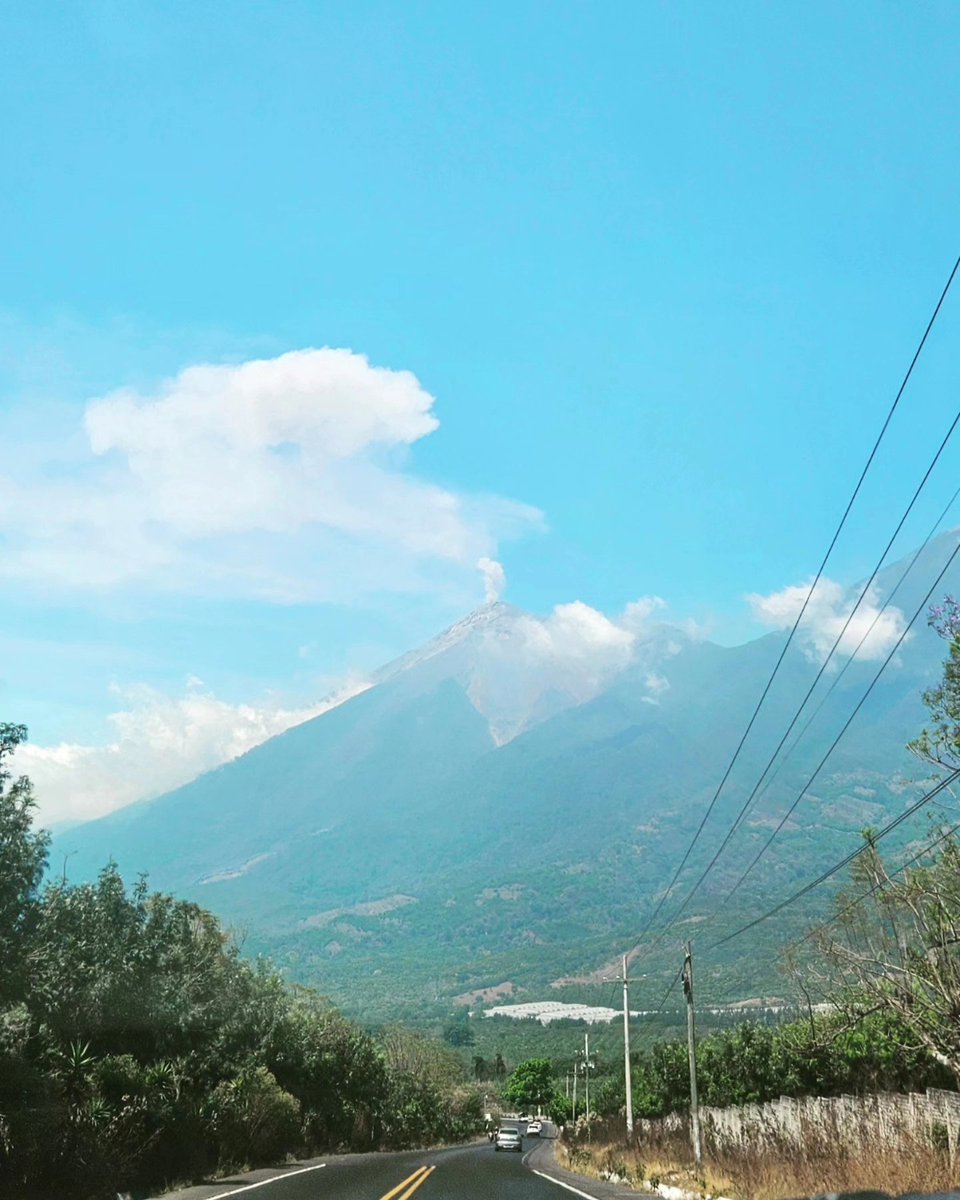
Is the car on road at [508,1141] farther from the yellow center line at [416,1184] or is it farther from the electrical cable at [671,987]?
the yellow center line at [416,1184]

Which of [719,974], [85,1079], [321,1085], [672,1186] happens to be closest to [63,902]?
[85,1079]

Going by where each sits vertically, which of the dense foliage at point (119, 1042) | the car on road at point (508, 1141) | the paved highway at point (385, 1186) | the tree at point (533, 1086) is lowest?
the tree at point (533, 1086)

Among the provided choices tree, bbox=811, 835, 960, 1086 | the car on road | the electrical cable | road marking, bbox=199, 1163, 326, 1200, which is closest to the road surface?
road marking, bbox=199, 1163, 326, 1200

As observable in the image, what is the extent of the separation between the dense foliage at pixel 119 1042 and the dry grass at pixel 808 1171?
40.2 ft

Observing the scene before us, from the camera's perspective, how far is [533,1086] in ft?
582

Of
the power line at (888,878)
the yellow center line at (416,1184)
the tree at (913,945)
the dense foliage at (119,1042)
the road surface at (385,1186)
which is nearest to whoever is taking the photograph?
the dense foliage at (119,1042)

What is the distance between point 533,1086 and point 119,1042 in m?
168

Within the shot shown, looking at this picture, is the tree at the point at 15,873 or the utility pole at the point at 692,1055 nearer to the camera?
the tree at the point at 15,873

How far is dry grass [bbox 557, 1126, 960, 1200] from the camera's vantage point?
18.1 m

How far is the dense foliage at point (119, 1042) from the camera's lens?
19422 mm

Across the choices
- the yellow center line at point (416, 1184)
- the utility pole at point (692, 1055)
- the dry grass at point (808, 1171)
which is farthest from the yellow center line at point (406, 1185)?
the utility pole at point (692, 1055)

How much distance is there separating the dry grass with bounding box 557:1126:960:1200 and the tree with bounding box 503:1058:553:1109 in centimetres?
15789

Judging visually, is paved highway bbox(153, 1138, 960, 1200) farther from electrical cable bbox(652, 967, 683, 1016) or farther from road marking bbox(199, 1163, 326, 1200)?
electrical cable bbox(652, 967, 683, 1016)

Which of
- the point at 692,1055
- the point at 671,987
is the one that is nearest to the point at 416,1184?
the point at 692,1055
